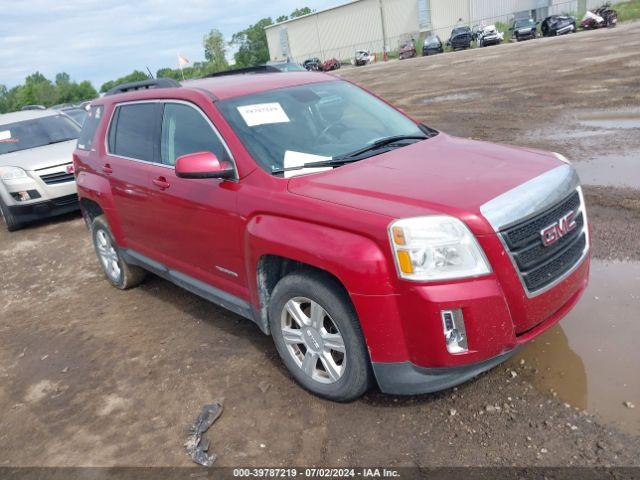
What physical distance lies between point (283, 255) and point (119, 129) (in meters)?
2.68

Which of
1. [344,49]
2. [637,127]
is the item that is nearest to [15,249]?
[637,127]

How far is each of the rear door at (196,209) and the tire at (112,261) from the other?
3.64 ft

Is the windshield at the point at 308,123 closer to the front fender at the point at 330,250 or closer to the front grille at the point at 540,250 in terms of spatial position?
the front fender at the point at 330,250

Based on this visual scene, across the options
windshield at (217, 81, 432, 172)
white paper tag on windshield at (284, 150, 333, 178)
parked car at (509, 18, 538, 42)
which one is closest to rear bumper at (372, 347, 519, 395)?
white paper tag on windshield at (284, 150, 333, 178)

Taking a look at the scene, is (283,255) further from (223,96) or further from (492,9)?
(492,9)

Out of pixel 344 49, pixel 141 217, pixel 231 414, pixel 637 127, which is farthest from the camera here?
pixel 344 49

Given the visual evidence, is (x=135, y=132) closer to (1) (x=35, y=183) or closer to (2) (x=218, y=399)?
(2) (x=218, y=399)

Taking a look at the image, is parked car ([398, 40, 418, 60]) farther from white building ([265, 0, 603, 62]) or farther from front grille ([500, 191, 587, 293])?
front grille ([500, 191, 587, 293])

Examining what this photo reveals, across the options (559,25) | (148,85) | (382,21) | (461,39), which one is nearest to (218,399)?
(148,85)

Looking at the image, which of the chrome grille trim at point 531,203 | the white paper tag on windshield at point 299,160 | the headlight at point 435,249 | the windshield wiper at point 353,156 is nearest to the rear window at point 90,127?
the white paper tag on windshield at point 299,160

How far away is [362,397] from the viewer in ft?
11.0

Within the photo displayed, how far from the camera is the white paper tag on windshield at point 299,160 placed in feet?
11.1

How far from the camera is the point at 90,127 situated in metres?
5.62

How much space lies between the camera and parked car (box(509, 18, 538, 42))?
39.4 m
